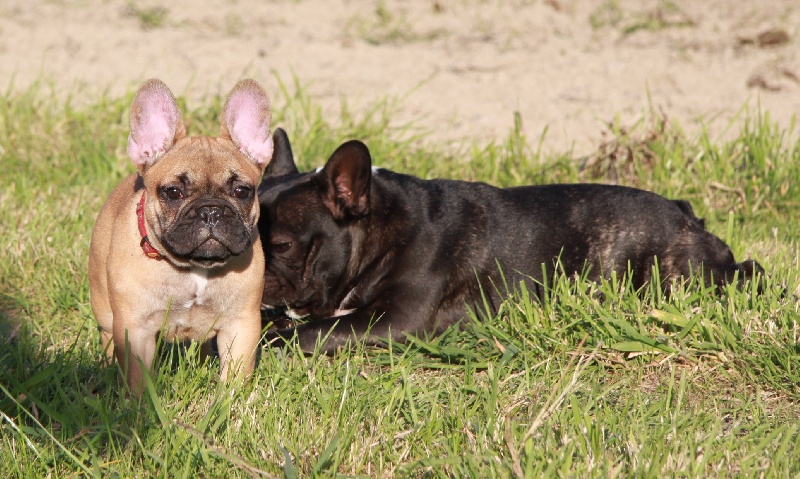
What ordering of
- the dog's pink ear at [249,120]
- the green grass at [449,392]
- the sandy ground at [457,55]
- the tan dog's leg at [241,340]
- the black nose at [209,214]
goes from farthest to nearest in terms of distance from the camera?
the sandy ground at [457,55]
the dog's pink ear at [249,120]
the tan dog's leg at [241,340]
the black nose at [209,214]
the green grass at [449,392]

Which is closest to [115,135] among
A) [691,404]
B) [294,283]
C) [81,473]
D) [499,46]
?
[294,283]

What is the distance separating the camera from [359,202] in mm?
4535

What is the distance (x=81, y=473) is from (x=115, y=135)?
3908 millimetres

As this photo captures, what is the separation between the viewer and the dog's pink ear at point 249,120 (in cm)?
385

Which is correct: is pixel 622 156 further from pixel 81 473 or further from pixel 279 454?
pixel 81 473

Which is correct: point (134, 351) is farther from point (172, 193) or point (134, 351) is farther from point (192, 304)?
point (172, 193)

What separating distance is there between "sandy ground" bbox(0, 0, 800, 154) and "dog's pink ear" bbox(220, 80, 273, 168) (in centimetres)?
291

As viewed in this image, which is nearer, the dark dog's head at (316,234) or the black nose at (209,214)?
the black nose at (209,214)

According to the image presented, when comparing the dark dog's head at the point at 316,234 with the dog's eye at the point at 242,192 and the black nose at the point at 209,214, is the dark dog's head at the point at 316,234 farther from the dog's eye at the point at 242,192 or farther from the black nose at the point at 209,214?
the black nose at the point at 209,214

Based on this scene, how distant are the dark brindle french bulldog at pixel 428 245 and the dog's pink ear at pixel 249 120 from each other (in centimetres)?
55

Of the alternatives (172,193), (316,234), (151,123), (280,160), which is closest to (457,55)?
(280,160)

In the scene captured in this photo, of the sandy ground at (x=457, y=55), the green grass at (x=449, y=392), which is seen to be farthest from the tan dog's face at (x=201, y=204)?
the sandy ground at (x=457, y=55)

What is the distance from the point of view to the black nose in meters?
3.45

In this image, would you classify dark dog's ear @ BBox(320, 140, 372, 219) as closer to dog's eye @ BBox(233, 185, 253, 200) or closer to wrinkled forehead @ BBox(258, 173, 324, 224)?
wrinkled forehead @ BBox(258, 173, 324, 224)
